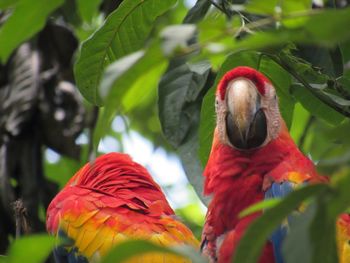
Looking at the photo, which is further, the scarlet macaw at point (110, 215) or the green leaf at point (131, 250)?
the scarlet macaw at point (110, 215)

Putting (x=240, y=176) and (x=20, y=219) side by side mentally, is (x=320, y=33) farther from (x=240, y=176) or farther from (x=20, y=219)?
(x=240, y=176)

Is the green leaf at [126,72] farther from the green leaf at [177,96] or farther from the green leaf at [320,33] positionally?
the green leaf at [177,96]

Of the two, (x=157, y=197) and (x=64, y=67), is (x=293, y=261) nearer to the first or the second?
(x=157, y=197)

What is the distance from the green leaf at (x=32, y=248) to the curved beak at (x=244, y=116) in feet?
4.32

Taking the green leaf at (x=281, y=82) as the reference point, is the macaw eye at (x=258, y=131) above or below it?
below

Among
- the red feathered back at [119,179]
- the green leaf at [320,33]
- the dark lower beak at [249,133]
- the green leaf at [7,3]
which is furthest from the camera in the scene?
the red feathered back at [119,179]

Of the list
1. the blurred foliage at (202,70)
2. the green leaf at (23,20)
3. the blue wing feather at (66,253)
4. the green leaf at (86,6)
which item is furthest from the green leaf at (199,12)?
the blue wing feather at (66,253)

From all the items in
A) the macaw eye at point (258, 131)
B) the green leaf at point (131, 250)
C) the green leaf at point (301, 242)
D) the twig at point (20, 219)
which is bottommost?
the macaw eye at point (258, 131)

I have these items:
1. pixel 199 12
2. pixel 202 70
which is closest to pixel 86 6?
pixel 202 70

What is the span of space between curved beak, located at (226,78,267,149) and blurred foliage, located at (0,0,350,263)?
0.20 ft

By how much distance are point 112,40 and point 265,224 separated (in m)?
1.12

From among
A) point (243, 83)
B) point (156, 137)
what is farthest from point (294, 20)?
point (156, 137)

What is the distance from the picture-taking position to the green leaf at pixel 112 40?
203 cm

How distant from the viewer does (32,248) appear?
1.03m
